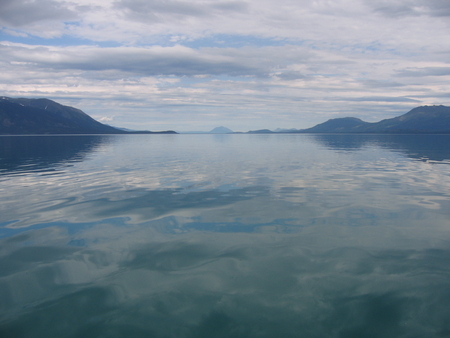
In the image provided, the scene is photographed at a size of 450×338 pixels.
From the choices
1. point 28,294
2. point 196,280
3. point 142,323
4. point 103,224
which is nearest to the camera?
point 142,323

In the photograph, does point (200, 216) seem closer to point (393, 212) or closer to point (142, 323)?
point (142, 323)

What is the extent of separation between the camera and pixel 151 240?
12.3m

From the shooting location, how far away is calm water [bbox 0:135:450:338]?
738 centimetres

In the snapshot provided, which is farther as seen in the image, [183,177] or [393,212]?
[183,177]

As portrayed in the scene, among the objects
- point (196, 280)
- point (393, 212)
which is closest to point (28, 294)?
point (196, 280)

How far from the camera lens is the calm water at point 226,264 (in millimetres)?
7383

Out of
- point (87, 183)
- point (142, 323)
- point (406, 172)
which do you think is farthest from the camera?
point (406, 172)

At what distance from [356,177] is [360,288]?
64.6ft

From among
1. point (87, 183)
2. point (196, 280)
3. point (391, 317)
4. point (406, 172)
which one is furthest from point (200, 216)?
point (406, 172)

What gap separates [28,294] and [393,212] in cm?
1675

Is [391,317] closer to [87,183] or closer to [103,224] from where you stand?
[103,224]

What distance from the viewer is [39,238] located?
41.2ft

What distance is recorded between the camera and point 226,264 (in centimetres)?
1020

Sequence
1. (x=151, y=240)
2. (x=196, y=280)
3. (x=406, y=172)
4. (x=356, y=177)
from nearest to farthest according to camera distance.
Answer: (x=196, y=280)
(x=151, y=240)
(x=356, y=177)
(x=406, y=172)
